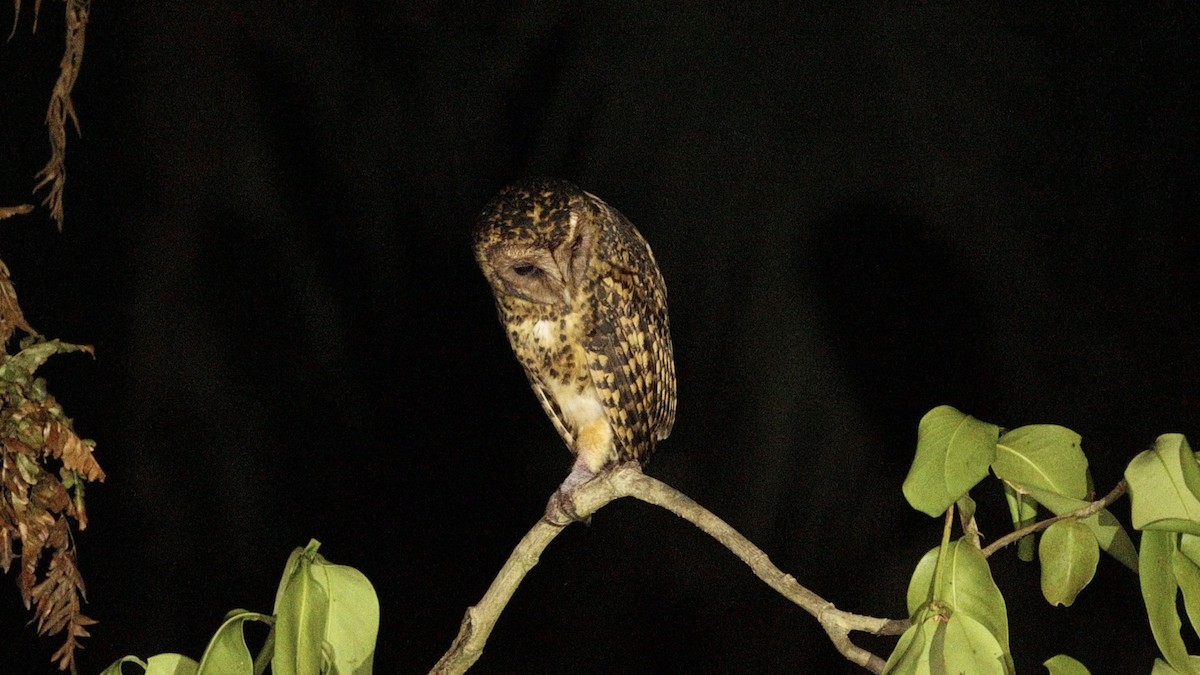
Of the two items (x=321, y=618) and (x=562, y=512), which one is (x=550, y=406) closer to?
(x=562, y=512)

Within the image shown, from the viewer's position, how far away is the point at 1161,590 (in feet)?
2.30

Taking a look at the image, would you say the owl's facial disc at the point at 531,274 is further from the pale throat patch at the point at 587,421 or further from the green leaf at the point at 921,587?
the green leaf at the point at 921,587

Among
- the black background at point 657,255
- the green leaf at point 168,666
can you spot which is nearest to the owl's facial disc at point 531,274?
the black background at point 657,255

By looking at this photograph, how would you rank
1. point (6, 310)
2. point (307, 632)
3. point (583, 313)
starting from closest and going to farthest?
point (307, 632) → point (6, 310) → point (583, 313)

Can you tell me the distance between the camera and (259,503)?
1548 mm

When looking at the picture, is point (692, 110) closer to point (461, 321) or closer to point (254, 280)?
point (461, 321)

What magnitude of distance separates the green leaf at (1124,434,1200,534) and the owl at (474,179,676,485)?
2.02ft

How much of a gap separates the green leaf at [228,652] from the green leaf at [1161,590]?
2.03 ft

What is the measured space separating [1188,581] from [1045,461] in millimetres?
116

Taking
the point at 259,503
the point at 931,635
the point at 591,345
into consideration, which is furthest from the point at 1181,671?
the point at 259,503

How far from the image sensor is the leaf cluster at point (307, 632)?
0.77 metres

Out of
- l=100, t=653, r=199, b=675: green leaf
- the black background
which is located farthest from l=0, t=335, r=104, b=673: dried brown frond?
the black background

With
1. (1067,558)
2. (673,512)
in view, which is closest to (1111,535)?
(1067,558)

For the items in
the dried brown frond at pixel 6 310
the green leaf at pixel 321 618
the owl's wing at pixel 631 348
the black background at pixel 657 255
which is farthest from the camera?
the black background at pixel 657 255
